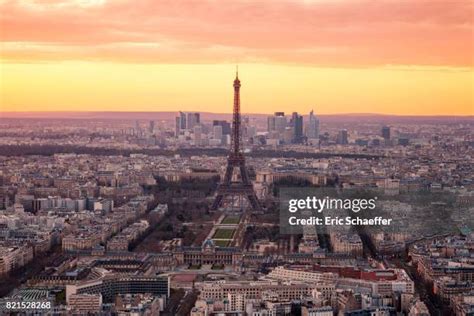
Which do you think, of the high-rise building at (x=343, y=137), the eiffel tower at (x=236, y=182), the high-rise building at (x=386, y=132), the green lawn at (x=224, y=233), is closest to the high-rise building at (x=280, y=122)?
the high-rise building at (x=343, y=137)

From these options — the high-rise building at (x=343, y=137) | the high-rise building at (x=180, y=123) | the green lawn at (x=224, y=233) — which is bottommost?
the green lawn at (x=224, y=233)

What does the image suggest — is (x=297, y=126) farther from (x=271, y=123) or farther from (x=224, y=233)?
(x=224, y=233)

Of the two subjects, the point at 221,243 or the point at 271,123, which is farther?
the point at 271,123

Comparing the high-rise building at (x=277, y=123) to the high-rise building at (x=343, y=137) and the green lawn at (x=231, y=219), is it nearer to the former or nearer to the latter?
the high-rise building at (x=343, y=137)

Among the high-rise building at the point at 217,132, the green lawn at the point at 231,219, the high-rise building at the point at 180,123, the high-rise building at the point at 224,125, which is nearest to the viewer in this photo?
the green lawn at the point at 231,219

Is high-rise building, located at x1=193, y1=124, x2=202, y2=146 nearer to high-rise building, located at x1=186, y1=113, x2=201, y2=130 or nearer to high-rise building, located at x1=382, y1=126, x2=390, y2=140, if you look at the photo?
high-rise building, located at x1=186, y1=113, x2=201, y2=130

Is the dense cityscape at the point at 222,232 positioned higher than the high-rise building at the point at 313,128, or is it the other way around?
the high-rise building at the point at 313,128

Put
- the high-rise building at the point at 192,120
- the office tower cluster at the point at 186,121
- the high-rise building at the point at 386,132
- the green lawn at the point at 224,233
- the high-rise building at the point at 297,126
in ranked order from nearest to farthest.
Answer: the green lawn at the point at 224,233
the high-rise building at the point at 386,132
the high-rise building at the point at 297,126
the high-rise building at the point at 192,120
the office tower cluster at the point at 186,121

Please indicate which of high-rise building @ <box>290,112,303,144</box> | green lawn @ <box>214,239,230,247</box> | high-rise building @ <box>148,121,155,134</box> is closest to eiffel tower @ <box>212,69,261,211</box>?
green lawn @ <box>214,239,230,247</box>

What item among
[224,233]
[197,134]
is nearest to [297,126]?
[197,134]
